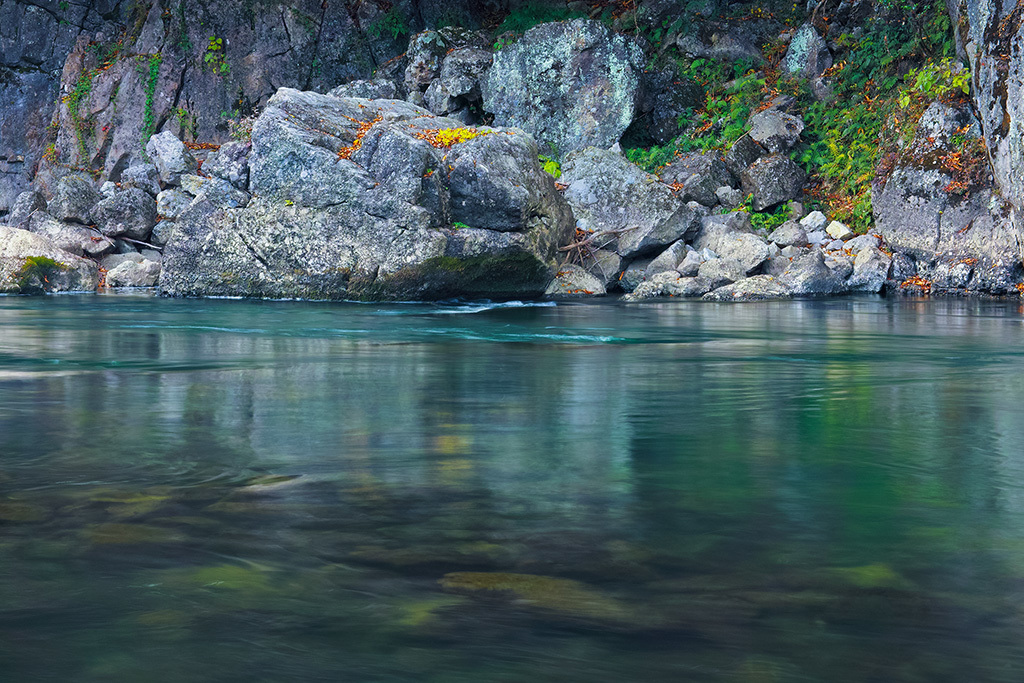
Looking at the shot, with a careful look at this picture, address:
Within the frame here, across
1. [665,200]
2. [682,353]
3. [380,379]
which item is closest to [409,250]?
[665,200]

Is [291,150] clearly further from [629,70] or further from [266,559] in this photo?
[266,559]

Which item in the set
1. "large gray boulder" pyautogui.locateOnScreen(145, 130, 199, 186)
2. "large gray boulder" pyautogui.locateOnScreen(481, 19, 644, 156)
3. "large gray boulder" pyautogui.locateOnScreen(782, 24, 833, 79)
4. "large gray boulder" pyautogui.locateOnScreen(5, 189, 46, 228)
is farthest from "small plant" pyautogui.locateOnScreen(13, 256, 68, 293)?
"large gray boulder" pyautogui.locateOnScreen(782, 24, 833, 79)

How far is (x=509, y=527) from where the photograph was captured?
2578mm

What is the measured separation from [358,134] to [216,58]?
12270mm

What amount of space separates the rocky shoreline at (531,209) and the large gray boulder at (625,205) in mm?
44

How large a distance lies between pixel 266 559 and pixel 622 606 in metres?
0.89

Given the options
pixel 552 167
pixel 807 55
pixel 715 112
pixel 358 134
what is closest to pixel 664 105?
pixel 715 112

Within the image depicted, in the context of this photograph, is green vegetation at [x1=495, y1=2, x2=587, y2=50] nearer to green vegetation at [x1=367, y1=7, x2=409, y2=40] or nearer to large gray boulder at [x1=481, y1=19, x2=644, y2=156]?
large gray boulder at [x1=481, y1=19, x2=644, y2=156]

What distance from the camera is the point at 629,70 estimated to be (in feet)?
71.3

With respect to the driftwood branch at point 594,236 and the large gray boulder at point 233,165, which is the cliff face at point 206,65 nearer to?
the large gray boulder at point 233,165

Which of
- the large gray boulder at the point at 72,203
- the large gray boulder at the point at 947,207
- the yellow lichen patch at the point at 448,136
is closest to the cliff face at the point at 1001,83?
the large gray boulder at the point at 947,207

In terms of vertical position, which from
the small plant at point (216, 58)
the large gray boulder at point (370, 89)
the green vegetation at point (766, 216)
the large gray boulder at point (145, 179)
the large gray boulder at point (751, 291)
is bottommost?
the large gray boulder at point (751, 291)

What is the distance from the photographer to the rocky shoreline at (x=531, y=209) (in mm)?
14109

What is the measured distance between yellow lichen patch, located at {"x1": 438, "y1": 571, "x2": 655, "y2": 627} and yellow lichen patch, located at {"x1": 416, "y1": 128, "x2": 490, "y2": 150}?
552 inches
